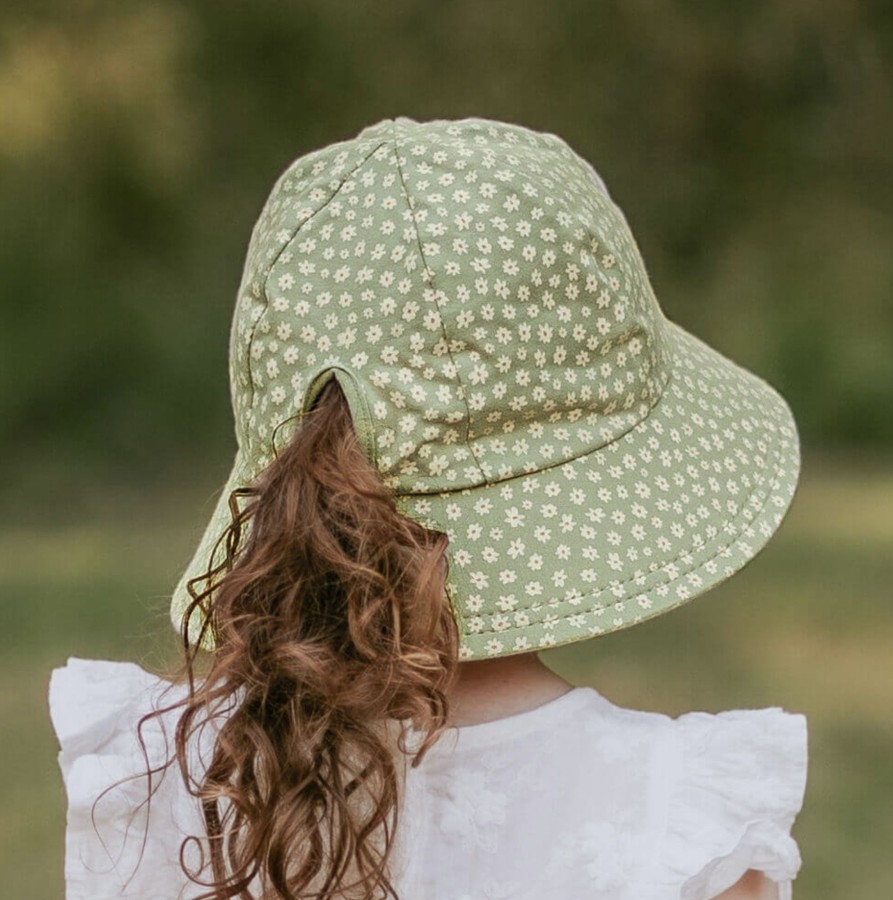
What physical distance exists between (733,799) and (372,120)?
2.47 metres

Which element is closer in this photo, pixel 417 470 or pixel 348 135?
pixel 417 470

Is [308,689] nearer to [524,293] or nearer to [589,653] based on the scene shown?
[524,293]

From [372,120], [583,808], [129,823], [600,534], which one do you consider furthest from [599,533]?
Result: [372,120]

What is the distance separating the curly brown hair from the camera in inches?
19.4

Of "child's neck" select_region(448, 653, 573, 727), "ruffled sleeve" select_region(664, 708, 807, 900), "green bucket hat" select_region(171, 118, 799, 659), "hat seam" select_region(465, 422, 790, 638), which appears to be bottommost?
"ruffled sleeve" select_region(664, 708, 807, 900)

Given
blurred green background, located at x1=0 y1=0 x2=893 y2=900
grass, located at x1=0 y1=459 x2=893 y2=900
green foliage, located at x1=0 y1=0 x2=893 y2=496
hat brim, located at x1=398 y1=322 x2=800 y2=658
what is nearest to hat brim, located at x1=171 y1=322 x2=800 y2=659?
hat brim, located at x1=398 y1=322 x2=800 y2=658

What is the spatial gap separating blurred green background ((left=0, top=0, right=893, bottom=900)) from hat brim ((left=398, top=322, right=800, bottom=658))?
208 cm

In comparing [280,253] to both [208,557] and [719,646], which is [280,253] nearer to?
[208,557]

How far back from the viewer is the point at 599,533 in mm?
556

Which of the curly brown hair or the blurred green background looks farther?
the blurred green background

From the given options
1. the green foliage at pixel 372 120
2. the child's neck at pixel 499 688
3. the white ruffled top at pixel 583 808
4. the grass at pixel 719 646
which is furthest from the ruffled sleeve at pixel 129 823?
the green foliage at pixel 372 120

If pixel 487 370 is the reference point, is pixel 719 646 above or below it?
below

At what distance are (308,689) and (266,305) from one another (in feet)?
0.49

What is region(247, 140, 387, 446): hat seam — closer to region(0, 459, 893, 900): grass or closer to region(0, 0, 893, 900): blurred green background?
region(0, 459, 893, 900): grass
